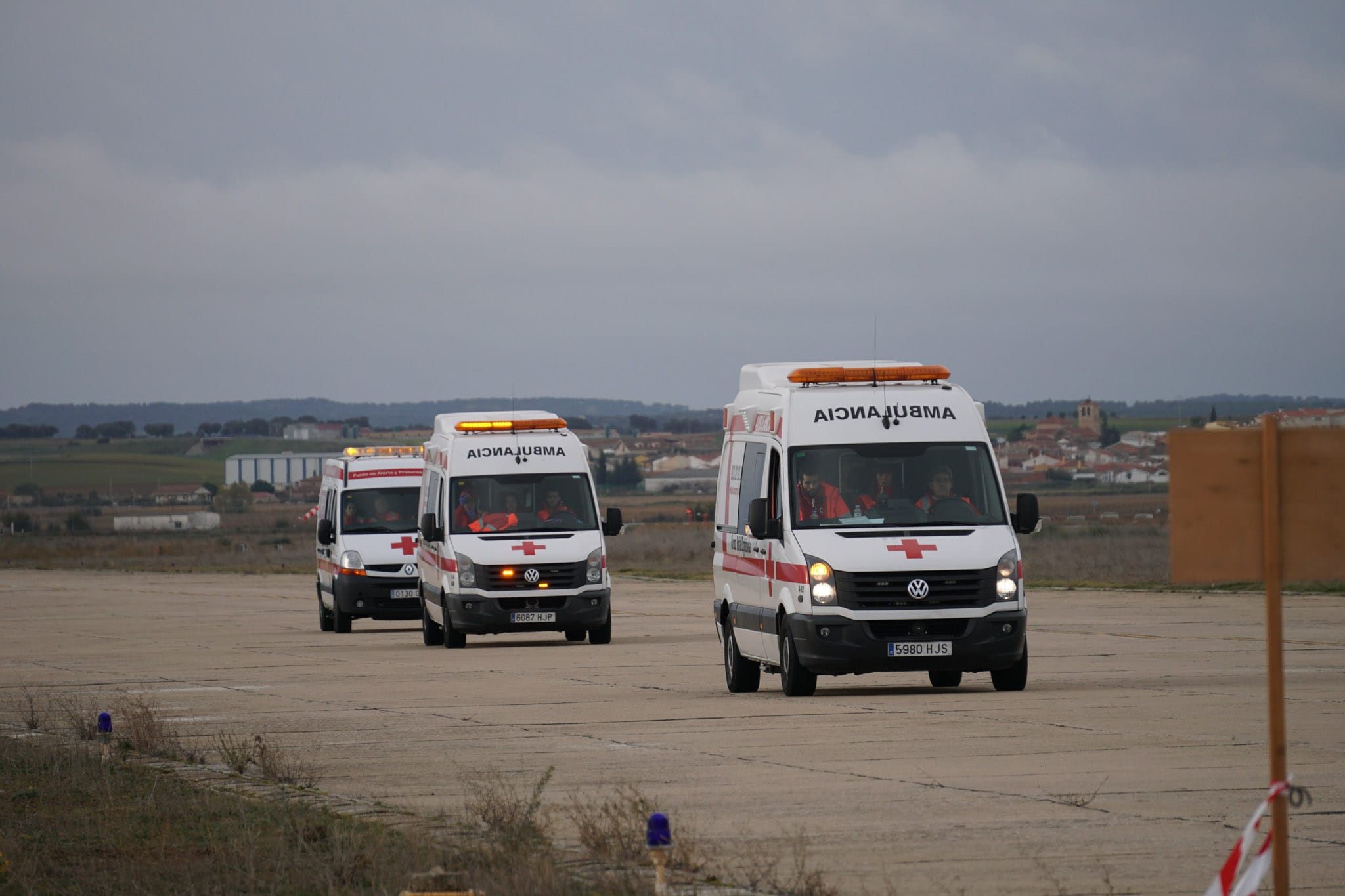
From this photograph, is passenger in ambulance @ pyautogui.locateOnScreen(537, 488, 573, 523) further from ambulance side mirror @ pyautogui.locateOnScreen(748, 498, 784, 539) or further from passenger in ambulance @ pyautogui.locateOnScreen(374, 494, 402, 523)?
ambulance side mirror @ pyautogui.locateOnScreen(748, 498, 784, 539)

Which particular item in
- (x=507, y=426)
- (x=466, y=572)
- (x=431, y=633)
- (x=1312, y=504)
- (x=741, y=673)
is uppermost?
(x=507, y=426)

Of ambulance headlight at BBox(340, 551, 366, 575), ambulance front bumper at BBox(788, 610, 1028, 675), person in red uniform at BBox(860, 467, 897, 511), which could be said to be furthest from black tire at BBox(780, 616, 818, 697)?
ambulance headlight at BBox(340, 551, 366, 575)

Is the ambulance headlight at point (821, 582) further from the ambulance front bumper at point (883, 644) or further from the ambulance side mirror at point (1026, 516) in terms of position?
the ambulance side mirror at point (1026, 516)

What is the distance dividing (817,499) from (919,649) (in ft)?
5.12

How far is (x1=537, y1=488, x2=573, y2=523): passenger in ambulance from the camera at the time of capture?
1012 inches

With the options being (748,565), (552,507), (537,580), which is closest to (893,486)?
(748,565)

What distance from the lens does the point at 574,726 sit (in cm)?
1516

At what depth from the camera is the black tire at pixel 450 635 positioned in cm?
2572

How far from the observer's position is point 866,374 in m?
18.0

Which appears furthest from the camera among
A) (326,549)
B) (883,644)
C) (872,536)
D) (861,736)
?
(326,549)

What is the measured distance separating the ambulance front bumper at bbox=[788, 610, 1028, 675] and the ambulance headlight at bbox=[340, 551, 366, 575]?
15.3 m

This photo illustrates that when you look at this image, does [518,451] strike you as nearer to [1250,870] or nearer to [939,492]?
[939,492]

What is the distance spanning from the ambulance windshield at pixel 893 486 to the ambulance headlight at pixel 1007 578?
0.58 metres

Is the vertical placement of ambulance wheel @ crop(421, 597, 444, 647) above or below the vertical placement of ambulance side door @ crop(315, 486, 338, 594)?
below
